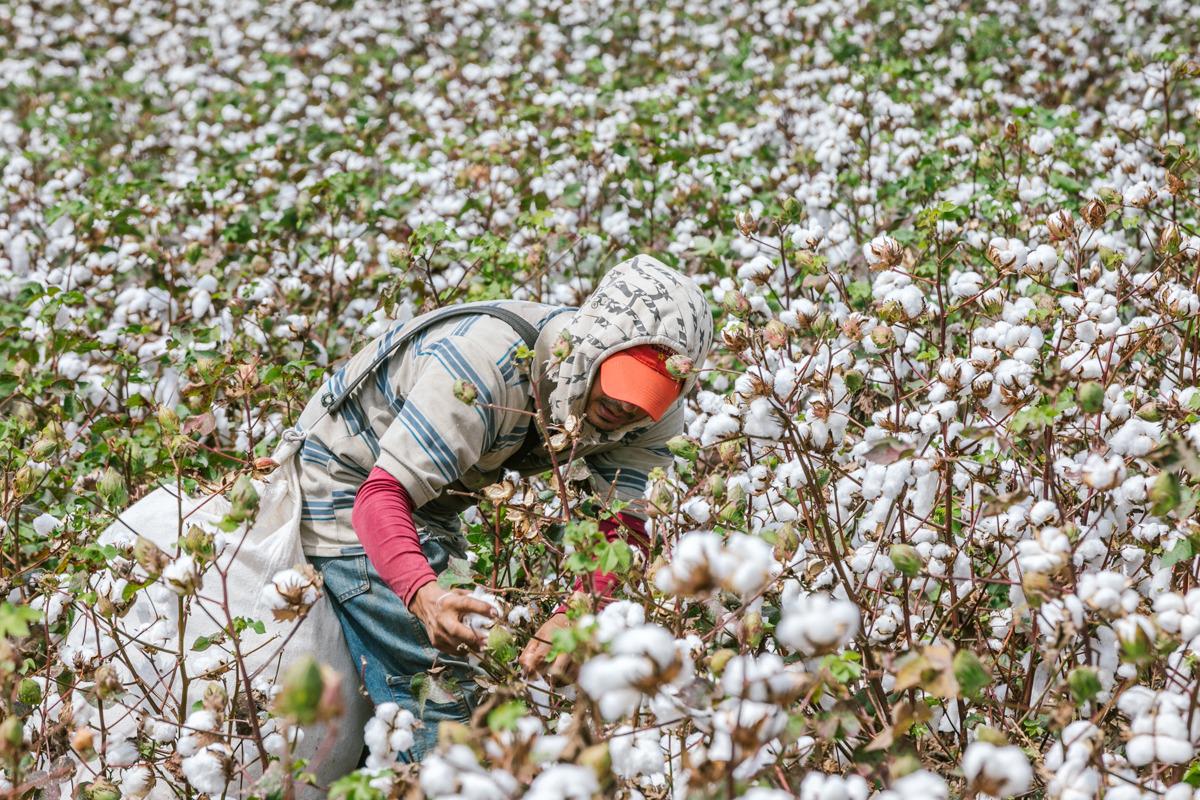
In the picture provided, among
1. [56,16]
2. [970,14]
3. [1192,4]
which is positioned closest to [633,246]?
[970,14]

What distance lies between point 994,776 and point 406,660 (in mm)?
1202

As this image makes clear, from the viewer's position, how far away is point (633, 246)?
12.4 ft

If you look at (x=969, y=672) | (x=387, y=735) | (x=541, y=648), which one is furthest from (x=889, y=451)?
(x=387, y=735)

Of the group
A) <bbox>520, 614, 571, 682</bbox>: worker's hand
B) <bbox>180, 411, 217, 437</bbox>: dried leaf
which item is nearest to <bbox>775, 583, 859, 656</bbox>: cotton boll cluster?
<bbox>520, 614, 571, 682</bbox>: worker's hand

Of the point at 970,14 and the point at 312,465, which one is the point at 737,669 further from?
the point at 970,14

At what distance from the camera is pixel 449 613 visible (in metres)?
1.78

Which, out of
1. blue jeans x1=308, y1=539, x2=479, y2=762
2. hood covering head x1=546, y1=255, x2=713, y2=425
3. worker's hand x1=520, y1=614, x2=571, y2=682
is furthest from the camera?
blue jeans x1=308, y1=539, x2=479, y2=762

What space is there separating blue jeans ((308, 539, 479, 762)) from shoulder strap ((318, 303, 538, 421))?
287mm

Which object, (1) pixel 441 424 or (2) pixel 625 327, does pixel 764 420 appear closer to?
(2) pixel 625 327

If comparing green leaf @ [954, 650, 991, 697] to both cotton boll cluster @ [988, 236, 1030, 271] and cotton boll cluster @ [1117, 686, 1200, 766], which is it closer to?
cotton boll cluster @ [1117, 686, 1200, 766]

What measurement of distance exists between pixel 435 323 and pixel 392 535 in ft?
1.39

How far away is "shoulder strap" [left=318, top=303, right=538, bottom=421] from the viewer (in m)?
2.05

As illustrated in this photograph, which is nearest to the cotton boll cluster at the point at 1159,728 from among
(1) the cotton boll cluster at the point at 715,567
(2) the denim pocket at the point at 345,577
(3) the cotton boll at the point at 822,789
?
(3) the cotton boll at the point at 822,789

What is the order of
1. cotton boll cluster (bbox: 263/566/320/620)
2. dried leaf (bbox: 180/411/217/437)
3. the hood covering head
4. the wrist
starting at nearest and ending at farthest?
cotton boll cluster (bbox: 263/566/320/620) < the wrist < the hood covering head < dried leaf (bbox: 180/411/217/437)
